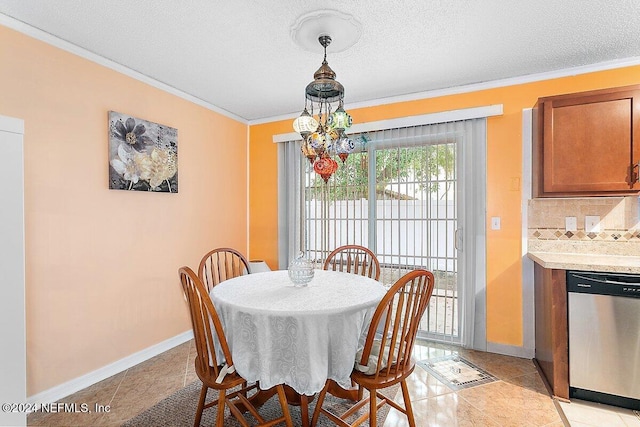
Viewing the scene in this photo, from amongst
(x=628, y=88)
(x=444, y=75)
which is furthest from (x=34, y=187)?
(x=628, y=88)

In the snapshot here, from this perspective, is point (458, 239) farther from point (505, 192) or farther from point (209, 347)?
point (209, 347)

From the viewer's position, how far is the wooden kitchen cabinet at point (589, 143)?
2320mm

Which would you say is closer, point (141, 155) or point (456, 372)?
point (456, 372)

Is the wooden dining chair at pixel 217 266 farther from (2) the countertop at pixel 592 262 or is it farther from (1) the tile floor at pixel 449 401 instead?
(2) the countertop at pixel 592 262

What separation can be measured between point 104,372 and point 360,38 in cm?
303

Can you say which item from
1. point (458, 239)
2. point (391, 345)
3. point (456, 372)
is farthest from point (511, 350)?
point (391, 345)

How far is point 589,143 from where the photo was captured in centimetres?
242

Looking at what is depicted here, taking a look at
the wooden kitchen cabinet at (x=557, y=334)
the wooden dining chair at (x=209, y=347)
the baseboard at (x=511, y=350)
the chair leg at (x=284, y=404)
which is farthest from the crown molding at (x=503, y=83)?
the chair leg at (x=284, y=404)

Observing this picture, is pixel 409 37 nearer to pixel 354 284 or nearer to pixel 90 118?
pixel 354 284

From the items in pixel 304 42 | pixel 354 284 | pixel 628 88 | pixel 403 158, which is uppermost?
pixel 304 42

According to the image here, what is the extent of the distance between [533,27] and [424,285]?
5.89ft

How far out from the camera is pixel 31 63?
211 cm

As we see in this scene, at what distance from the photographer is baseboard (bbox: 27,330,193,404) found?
2.17 metres

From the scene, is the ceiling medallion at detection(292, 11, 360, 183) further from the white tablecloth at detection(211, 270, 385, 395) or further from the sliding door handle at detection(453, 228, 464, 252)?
the sliding door handle at detection(453, 228, 464, 252)
